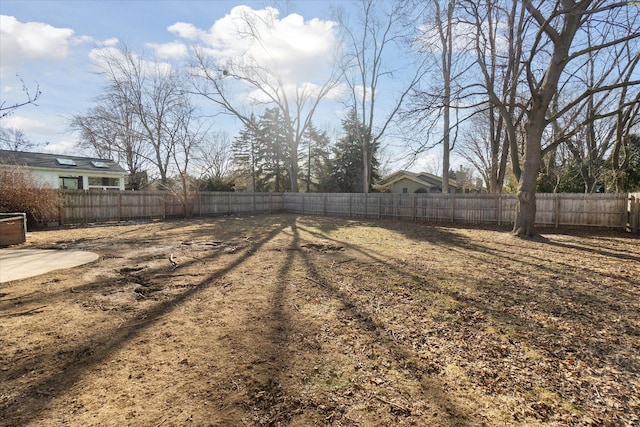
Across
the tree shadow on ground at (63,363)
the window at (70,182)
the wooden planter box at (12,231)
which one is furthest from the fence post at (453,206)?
the window at (70,182)

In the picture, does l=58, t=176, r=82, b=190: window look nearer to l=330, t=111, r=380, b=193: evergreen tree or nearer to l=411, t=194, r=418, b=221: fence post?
l=330, t=111, r=380, b=193: evergreen tree

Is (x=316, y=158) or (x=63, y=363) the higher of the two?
(x=316, y=158)

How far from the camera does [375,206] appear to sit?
53.1ft

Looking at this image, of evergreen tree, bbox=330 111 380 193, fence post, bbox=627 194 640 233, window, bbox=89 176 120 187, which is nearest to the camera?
fence post, bbox=627 194 640 233

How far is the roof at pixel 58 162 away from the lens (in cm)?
1659

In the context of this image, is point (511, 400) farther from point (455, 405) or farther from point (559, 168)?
point (559, 168)

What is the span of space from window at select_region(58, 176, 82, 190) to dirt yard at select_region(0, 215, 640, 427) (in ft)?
57.1

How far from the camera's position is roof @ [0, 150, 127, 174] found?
16594mm

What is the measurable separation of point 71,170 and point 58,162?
119 cm

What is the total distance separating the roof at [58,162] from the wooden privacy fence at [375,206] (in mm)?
6249

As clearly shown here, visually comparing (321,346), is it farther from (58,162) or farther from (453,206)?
(58,162)

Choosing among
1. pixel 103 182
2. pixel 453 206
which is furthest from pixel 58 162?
pixel 453 206

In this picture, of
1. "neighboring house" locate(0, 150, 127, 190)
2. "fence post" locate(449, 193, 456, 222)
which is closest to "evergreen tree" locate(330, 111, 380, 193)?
"fence post" locate(449, 193, 456, 222)

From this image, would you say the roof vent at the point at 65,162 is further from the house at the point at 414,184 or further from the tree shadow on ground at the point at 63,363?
the house at the point at 414,184
